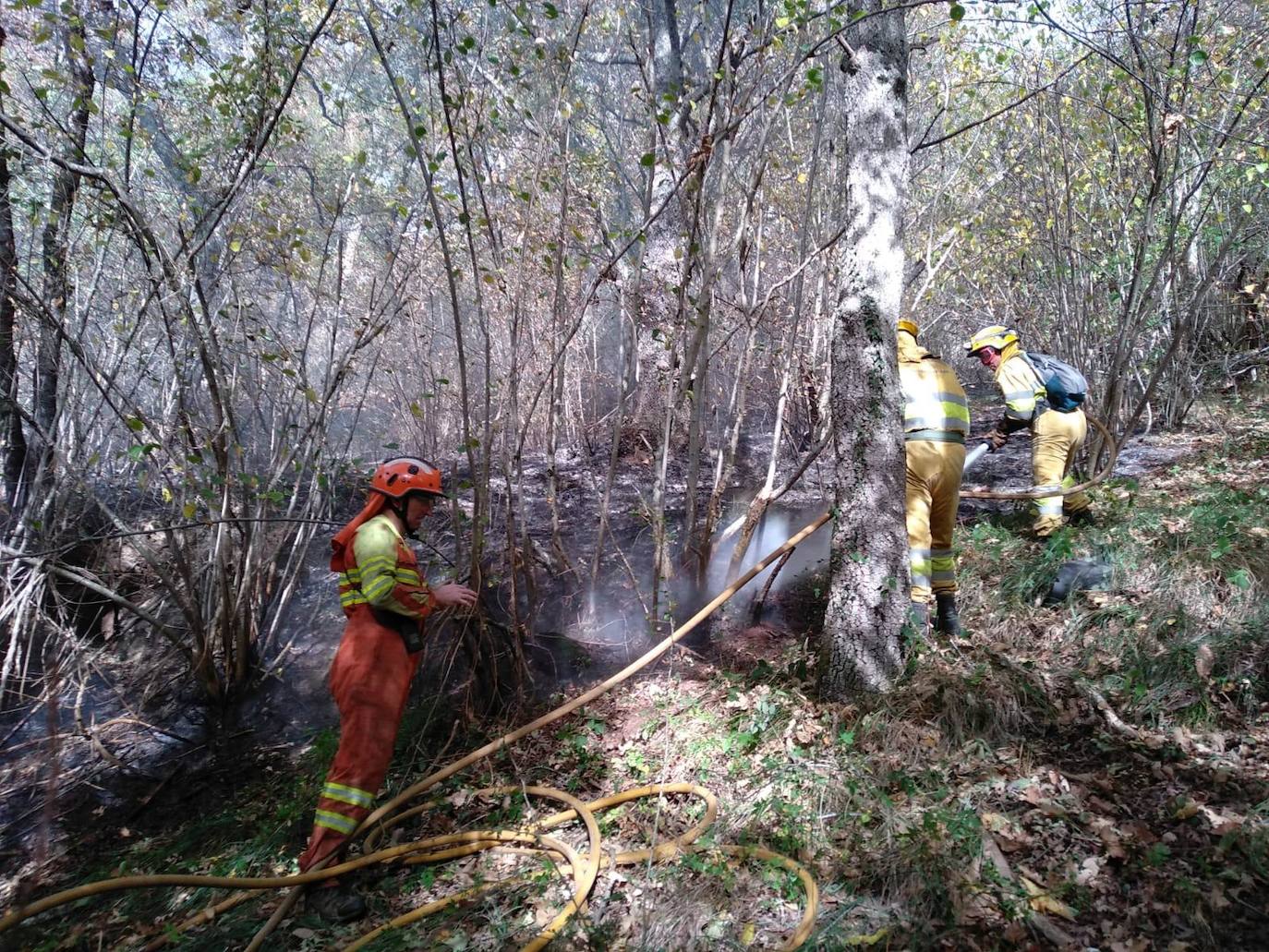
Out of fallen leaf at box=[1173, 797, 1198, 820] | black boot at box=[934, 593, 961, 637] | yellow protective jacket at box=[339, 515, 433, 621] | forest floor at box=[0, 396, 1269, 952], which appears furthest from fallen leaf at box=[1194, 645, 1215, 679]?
yellow protective jacket at box=[339, 515, 433, 621]

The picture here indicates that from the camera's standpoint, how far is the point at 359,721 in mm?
3236

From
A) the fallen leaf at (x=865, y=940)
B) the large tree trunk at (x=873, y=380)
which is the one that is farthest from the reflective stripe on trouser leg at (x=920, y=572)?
the fallen leaf at (x=865, y=940)

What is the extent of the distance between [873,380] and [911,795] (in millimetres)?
2013

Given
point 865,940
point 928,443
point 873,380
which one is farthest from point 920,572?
point 865,940

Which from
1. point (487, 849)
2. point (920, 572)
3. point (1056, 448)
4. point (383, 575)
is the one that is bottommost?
point (487, 849)

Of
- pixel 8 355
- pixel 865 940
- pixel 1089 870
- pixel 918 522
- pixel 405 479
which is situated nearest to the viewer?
pixel 865 940

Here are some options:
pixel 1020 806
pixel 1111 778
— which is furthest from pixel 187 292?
pixel 1111 778

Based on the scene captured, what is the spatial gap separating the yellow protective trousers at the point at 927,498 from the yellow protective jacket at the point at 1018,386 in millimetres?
1287

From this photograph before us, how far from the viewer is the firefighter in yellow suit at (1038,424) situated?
5152 millimetres

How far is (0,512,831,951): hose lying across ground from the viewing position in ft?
8.78

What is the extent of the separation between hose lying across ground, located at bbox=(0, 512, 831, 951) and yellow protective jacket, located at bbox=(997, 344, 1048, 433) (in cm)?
379

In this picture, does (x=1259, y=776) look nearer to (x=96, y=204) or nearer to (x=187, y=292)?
(x=187, y=292)

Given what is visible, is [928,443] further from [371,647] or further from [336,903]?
[336,903]

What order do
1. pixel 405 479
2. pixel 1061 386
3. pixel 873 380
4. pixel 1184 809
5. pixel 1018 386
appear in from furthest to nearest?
pixel 1061 386 → pixel 1018 386 → pixel 873 380 → pixel 405 479 → pixel 1184 809
